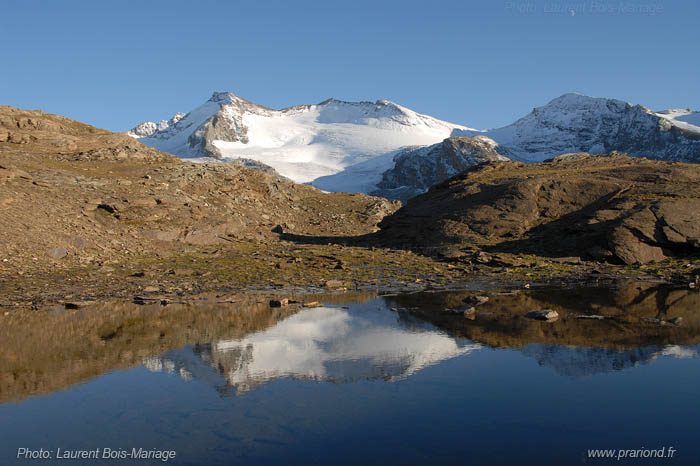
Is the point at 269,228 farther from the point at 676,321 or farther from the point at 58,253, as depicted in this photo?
the point at 676,321

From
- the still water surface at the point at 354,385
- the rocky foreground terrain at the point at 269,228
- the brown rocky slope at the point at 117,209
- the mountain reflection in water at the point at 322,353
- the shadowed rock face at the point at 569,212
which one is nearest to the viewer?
the still water surface at the point at 354,385

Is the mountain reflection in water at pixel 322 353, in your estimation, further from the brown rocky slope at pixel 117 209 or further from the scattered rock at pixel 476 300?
the brown rocky slope at pixel 117 209

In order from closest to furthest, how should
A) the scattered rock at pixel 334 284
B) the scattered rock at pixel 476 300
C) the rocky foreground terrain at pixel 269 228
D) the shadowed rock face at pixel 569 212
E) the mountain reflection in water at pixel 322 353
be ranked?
the mountain reflection in water at pixel 322 353
the scattered rock at pixel 476 300
the scattered rock at pixel 334 284
the rocky foreground terrain at pixel 269 228
the shadowed rock face at pixel 569 212

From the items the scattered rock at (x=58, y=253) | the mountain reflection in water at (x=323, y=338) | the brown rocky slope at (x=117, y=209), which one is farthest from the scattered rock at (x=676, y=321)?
the scattered rock at (x=58, y=253)

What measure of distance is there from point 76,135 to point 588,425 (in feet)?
147

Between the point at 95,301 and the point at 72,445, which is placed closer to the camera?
the point at 72,445

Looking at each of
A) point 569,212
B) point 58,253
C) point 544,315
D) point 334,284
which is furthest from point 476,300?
point 58,253

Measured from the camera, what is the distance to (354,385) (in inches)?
389

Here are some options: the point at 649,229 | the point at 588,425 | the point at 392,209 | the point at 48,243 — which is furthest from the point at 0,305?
the point at 392,209

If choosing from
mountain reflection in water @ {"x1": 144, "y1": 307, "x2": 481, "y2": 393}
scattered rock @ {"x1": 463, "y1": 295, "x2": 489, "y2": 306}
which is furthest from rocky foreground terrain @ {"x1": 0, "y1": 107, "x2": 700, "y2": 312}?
mountain reflection in water @ {"x1": 144, "y1": 307, "x2": 481, "y2": 393}

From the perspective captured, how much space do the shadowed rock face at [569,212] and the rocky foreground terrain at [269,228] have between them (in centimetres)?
10

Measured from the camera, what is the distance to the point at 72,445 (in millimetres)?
7516

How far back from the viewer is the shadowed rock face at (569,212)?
86.9 ft

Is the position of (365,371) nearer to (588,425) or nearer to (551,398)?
(551,398)
